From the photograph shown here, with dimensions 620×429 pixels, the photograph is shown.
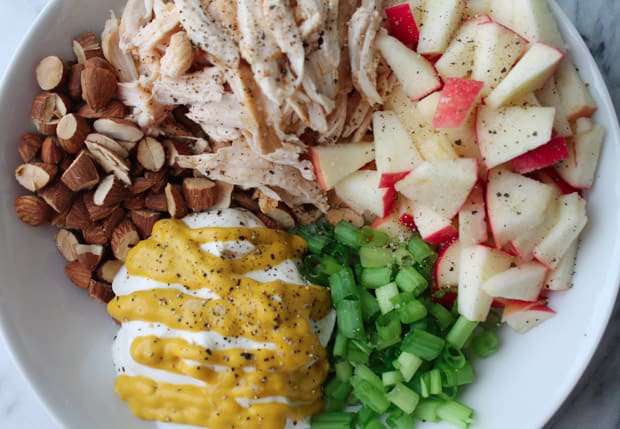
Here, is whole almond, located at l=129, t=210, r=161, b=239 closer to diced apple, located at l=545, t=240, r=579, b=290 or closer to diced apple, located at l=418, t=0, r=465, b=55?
diced apple, located at l=418, t=0, r=465, b=55

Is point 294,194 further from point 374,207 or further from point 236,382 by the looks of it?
point 236,382

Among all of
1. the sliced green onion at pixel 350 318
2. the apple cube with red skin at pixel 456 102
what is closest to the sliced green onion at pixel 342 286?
the sliced green onion at pixel 350 318

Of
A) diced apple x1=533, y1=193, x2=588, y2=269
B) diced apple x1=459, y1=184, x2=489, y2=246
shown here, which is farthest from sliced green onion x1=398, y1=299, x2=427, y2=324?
diced apple x1=533, y1=193, x2=588, y2=269

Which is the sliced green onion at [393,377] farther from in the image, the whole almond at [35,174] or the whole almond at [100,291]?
the whole almond at [35,174]

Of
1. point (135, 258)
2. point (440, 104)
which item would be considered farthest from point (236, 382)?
point (440, 104)

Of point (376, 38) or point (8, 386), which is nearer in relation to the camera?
point (376, 38)

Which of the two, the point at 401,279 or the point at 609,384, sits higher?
the point at 401,279

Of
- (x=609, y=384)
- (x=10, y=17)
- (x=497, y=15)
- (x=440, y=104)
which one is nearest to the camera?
(x=440, y=104)

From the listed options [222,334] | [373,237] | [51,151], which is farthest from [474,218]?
[51,151]
